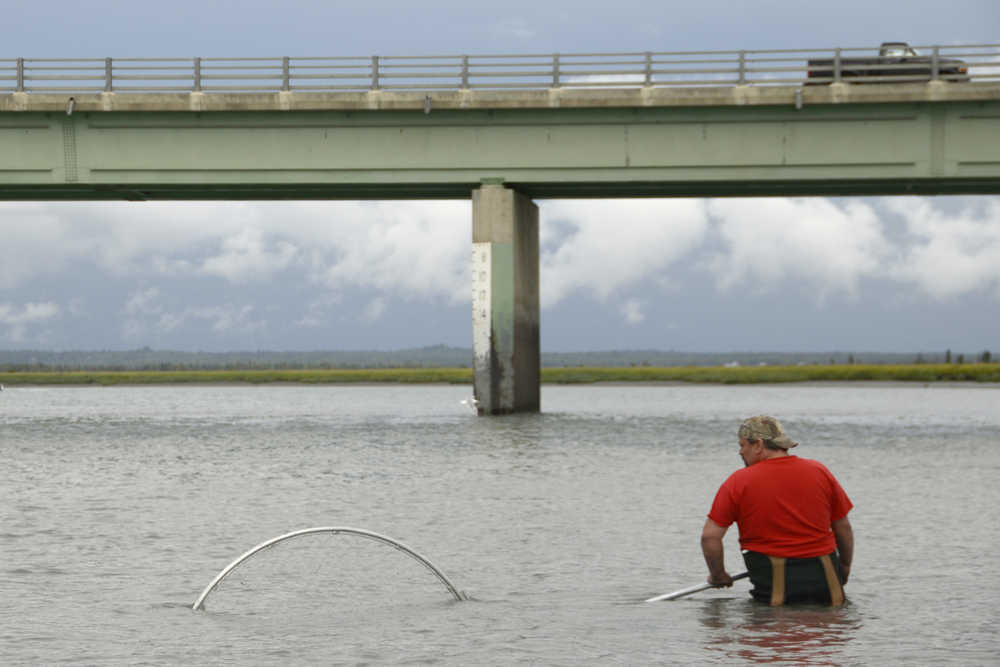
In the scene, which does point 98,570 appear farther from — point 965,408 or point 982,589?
point 965,408

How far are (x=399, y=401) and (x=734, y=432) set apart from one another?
2846cm

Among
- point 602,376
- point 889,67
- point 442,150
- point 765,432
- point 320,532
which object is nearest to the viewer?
point 765,432

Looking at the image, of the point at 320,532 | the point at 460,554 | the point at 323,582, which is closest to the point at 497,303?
the point at 460,554

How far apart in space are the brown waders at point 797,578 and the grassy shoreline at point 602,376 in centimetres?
7837

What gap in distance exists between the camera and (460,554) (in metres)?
14.2

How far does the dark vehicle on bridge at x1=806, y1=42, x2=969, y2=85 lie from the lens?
40969 mm

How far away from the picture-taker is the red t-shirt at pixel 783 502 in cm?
1008

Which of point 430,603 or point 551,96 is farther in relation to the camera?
point 551,96

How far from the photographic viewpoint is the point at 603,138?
140 ft

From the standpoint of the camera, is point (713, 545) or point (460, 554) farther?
point (460, 554)

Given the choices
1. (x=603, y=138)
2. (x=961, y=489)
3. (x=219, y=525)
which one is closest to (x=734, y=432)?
(x=603, y=138)

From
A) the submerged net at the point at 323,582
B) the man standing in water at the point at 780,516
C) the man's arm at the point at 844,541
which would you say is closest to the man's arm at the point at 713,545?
the man standing in water at the point at 780,516

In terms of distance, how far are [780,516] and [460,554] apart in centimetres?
484

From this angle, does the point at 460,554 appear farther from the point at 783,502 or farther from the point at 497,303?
the point at 497,303
